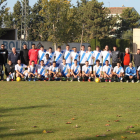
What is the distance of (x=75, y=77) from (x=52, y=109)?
832cm

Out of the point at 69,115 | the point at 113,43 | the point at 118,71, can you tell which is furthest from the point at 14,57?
the point at 113,43

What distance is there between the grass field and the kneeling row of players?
191 inches

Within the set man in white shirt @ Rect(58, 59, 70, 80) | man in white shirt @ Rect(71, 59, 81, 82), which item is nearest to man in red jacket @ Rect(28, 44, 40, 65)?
man in white shirt @ Rect(58, 59, 70, 80)

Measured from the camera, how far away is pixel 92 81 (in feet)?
55.9

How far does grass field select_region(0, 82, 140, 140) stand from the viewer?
6109 millimetres

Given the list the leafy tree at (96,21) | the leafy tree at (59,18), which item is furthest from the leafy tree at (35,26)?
the leafy tree at (59,18)

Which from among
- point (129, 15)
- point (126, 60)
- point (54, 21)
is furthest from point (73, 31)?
point (126, 60)

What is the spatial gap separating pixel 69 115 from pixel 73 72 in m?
9.30

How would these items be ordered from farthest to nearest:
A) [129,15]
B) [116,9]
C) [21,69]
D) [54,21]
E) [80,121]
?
[116,9]
[129,15]
[54,21]
[21,69]
[80,121]

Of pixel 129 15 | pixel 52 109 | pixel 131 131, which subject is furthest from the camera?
pixel 129 15

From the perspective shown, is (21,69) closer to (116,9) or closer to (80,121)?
(80,121)

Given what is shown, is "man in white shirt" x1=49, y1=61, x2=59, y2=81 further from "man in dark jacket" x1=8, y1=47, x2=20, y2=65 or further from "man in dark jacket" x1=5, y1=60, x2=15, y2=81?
"man in dark jacket" x1=5, y1=60, x2=15, y2=81

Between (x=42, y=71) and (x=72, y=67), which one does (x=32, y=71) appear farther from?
(x=72, y=67)

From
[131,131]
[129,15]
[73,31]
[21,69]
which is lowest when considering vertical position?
[131,131]
